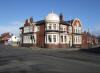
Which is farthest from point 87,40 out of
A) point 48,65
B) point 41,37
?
point 48,65

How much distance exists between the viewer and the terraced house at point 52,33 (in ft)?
129

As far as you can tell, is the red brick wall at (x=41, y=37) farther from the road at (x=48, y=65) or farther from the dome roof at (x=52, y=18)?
the road at (x=48, y=65)

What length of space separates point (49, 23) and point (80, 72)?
1262 inches

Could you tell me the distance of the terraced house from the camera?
3947 centimetres

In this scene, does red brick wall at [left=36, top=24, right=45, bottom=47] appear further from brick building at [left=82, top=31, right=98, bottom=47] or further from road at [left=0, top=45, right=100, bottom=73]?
road at [left=0, top=45, right=100, bottom=73]

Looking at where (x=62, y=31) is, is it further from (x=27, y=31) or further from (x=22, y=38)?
(x=22, y=38)

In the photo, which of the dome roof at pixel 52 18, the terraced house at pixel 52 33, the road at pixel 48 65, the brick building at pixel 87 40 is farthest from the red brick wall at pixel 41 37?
the road at pixel 48 65

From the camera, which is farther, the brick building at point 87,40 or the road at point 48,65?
the brick building at point 87,40

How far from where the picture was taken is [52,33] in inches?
1538

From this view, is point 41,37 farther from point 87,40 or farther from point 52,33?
point 87,40

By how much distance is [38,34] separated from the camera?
4388 centimetres

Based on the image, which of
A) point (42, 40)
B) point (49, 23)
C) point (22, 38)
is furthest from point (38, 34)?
point (22, 38)

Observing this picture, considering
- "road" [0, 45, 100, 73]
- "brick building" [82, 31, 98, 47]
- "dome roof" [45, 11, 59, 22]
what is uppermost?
"dome roof" [45, 11, 59, 22]

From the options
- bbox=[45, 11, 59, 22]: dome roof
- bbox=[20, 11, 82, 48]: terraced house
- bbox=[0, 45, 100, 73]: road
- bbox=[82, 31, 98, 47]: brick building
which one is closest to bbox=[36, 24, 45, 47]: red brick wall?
bbox=[20, 11, 82, 48]: terraced house
